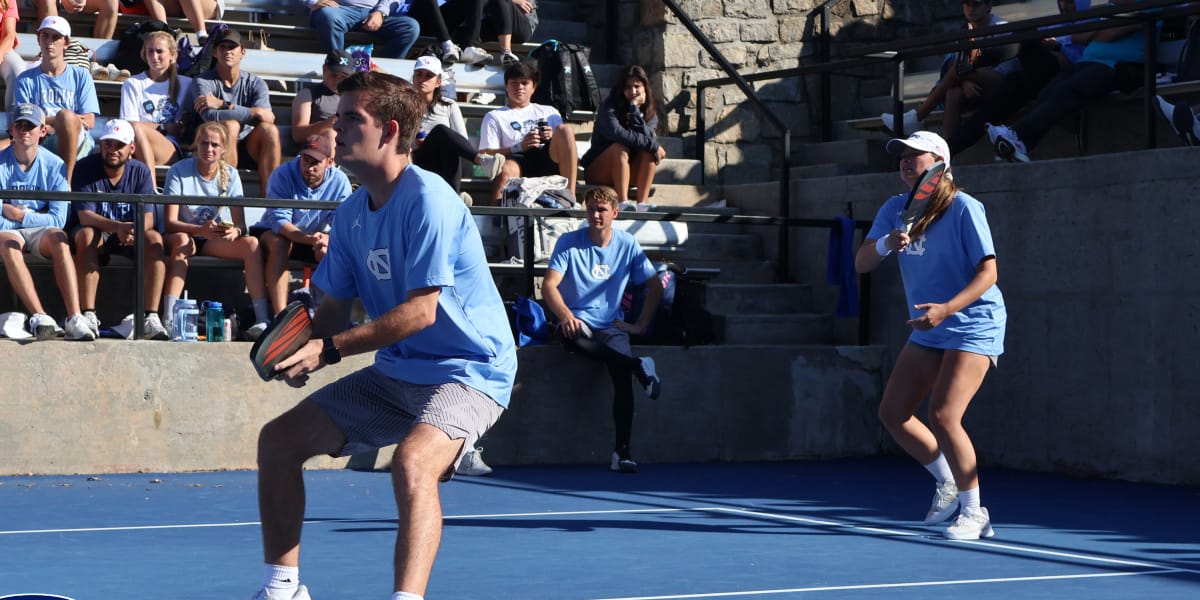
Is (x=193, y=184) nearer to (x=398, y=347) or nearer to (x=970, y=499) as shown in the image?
(x=970, y=499)

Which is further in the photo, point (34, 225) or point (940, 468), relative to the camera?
point (34, 225)

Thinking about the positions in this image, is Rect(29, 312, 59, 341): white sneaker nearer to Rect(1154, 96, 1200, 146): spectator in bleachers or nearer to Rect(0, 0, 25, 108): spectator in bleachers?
Rect(0, 0, 25, 108): spectator in bleachers

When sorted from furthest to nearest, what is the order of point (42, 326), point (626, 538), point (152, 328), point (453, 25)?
point (453, 25) → point (152, 328) → point (42, 326) → point (626, 538)

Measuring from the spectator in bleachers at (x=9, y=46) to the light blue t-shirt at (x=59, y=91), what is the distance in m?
0.24

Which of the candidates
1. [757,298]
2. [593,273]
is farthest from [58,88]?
[757,298]

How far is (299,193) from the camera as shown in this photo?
11805 millimetres

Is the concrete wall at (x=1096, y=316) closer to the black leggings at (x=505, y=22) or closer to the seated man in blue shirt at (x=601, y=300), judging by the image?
the seated man in blue shirt at (x=601, y=300)

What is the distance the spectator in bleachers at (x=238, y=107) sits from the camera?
12.9m

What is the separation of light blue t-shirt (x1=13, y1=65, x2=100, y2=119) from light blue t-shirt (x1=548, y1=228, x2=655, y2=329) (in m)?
3.88

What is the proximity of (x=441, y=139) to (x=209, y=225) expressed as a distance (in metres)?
2.12

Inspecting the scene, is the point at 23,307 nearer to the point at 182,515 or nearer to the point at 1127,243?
the point at 182,515

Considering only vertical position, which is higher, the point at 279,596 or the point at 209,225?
the point at 209,225

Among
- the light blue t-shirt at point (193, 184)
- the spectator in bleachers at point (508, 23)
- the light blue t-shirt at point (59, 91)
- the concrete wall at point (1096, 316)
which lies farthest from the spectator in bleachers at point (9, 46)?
the concrete wall at point (1096, 316)

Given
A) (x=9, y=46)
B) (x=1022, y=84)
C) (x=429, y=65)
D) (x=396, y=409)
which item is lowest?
(x=396, y=409)
